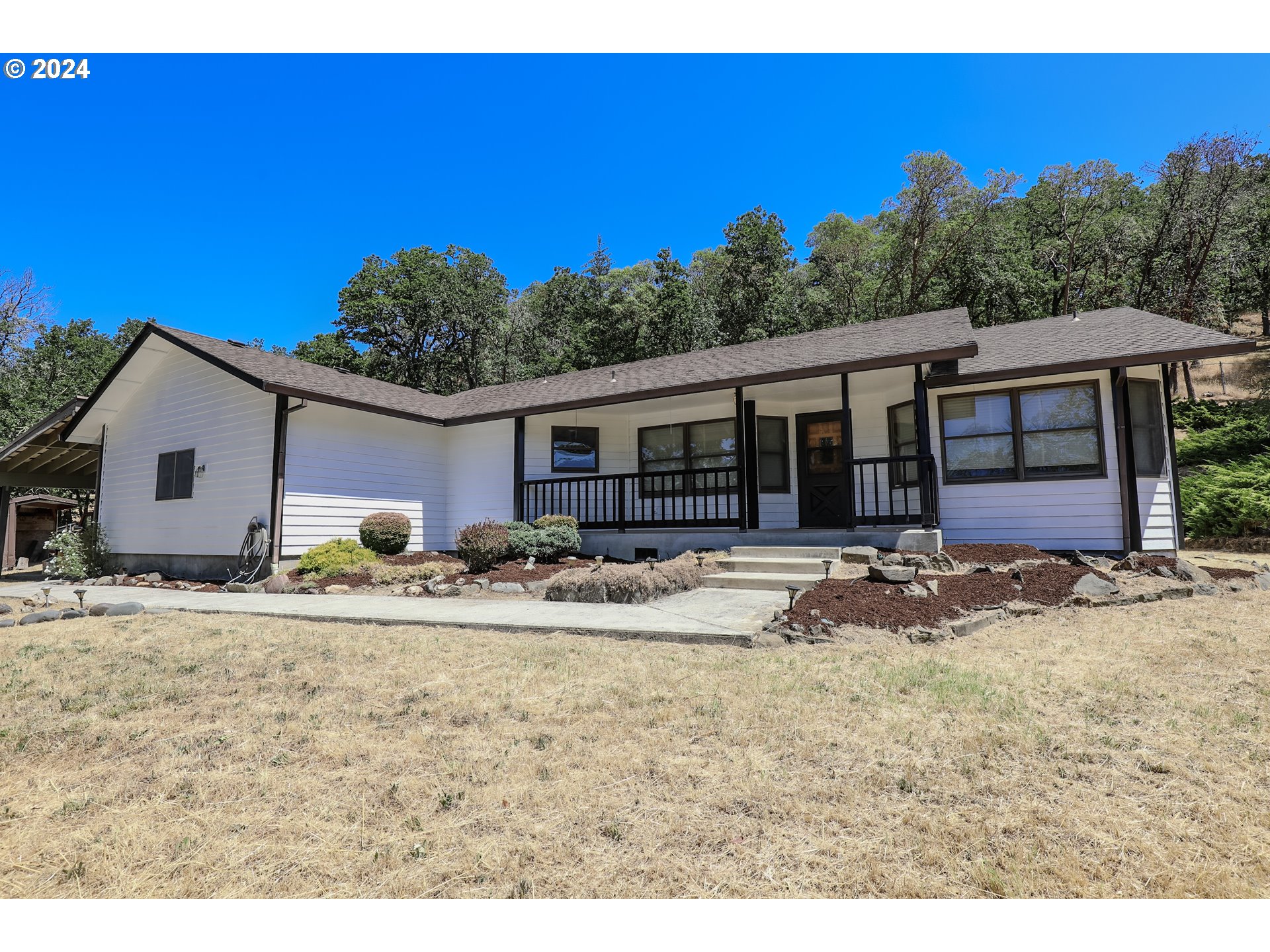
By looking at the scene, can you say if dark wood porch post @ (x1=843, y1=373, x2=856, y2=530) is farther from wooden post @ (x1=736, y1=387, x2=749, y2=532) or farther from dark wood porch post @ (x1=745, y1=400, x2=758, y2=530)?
dark wood porch post @ (x1=745, y1=400, x2=758, y2=530)

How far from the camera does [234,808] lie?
2570 millimetres

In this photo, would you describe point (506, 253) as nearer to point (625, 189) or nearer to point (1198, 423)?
point (625, 189)

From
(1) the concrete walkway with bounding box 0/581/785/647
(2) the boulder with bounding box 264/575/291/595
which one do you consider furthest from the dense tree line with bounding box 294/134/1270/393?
(1) the concrete walkway with bounding box 0/581/785/647

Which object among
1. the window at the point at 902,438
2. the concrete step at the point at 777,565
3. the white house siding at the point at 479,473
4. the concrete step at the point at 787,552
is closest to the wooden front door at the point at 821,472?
the window at the point at 902,438

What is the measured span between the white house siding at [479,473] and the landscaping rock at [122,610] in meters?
6.55

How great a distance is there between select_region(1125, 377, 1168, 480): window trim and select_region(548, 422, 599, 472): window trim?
9.13m

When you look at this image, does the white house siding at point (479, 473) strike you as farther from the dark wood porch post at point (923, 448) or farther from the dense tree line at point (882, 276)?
the dense tree line at point (882, 276)

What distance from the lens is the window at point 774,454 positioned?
11.9 meters

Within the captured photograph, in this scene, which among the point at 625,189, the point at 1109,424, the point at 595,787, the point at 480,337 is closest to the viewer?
the point at 595,787

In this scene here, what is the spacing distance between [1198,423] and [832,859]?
82.6 feet

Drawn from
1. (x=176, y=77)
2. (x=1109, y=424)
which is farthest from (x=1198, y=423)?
(x=176, y=77)

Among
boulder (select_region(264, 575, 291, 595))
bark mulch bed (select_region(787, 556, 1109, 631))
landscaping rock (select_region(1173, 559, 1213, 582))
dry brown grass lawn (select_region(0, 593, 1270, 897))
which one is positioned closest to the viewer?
dry brown grass lawn (select_region(0, 593, 1270, 897))

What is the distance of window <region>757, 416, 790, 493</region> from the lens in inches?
469

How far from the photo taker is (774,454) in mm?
12016
